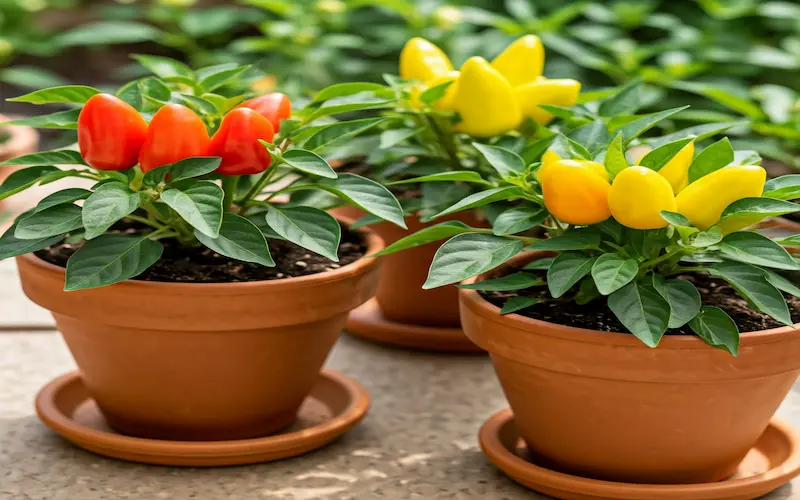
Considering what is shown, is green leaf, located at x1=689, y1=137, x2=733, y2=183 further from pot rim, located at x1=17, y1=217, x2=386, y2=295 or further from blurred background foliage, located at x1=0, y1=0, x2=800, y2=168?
blurred background foliage, located at x1=0, y1=0, x2=800, y2=168

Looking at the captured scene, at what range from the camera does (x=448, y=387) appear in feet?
6.10

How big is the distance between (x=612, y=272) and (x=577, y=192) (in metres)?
0.10

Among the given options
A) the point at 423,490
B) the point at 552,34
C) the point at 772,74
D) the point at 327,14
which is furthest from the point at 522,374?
the point at 772,74

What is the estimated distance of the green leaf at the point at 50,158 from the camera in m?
1.43

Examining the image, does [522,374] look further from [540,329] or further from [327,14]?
[327,14]

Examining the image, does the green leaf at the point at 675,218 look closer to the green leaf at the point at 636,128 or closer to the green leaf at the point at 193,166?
the green leaf at the point at 636,128

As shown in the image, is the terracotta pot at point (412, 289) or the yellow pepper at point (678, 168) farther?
the terracotta pot at point (412, 289)

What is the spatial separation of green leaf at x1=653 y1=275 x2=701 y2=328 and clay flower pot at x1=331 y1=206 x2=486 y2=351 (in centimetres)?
64

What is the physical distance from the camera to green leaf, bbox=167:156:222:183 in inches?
54.1

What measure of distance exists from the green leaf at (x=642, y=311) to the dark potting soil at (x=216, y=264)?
1.38 ft

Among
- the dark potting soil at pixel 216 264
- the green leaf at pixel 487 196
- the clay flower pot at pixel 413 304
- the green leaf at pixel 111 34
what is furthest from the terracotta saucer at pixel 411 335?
the green leaf at pixel 111 34

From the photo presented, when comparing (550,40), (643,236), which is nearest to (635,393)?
(643,236)

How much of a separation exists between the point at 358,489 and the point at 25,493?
41 cm

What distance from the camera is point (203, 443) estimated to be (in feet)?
Result: 4.91
